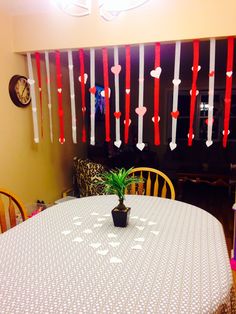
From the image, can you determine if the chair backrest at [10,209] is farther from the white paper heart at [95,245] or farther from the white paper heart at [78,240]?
the white paper heart at [95,245]

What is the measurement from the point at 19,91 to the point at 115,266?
7.33ft

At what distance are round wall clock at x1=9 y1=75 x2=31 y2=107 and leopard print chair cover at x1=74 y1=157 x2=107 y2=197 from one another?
1.01 m

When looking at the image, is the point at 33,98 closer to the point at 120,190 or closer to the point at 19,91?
the point at 19,91

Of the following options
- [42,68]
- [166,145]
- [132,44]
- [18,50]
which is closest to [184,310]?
[132,44]

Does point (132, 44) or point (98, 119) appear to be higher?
point (132, 44)

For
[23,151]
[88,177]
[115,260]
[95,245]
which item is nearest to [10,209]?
[95,245]

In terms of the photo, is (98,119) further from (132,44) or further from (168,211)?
(168,211)

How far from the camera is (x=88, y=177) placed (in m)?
3.33

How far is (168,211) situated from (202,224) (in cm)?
27

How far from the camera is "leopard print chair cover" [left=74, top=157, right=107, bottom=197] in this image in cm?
326

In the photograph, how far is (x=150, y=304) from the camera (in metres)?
0.89

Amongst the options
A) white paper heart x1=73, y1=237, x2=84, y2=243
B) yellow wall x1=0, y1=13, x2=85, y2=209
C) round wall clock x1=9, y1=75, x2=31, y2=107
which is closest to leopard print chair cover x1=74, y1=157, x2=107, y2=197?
yellow wall x1=0, y1=13, x2=85, y2=209

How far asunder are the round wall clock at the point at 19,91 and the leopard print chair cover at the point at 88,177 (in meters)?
1.01

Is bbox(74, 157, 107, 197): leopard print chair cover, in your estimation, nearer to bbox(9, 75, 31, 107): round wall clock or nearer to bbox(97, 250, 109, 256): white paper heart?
bbox(9, 75, 31, 107): round wall clock
